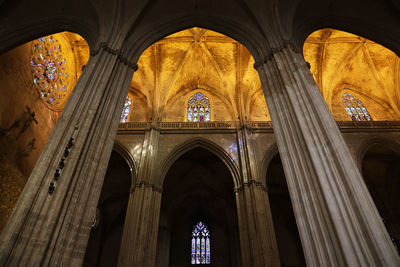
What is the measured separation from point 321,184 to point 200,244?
13021 millimetres

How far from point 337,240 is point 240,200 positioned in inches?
269

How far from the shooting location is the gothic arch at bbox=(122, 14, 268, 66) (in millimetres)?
7535

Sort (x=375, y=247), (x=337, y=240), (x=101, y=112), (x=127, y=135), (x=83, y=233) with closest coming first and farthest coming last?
(x=375, y=247)
(x=337, y=240)
(x=83, y=233)
(x=101, y=112)
(x=127, y=135)

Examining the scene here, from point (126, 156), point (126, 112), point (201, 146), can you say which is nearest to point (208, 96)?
point (201, 146)

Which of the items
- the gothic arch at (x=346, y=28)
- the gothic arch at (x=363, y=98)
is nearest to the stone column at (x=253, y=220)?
the gothic arch at (x=346, y=28)

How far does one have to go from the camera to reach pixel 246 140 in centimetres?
1170

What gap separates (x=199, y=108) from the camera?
14.8 meters

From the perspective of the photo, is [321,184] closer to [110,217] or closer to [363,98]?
[363,98]

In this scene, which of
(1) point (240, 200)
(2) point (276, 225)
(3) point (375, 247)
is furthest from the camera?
(2) point (276, 225)

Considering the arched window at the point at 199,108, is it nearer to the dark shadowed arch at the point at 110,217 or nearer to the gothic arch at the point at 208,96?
the gothic arch at the point at 208,96

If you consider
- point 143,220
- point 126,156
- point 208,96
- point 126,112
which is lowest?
point 143,220

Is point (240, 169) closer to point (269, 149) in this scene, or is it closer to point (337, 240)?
point (269, 149)

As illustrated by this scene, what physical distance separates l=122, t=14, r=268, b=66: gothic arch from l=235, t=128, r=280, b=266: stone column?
17.0ft

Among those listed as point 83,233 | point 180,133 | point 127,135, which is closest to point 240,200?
point 180,133
